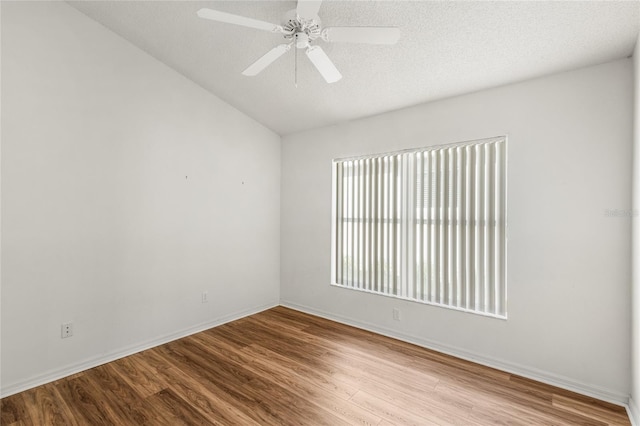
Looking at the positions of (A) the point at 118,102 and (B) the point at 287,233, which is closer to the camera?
(A) the point at 118,102

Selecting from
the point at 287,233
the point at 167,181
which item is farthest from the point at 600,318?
the point at 167,181

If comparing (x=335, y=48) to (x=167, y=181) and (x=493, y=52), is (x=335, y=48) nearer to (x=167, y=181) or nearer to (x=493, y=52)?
(x=493, y=52)

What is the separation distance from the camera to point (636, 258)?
79.3 inches

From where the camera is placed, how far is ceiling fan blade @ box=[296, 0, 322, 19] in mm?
1579

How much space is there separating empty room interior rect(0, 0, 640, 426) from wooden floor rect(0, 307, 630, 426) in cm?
2

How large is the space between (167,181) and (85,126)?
0.84 m

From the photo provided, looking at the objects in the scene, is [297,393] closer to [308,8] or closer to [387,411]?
[387,411]

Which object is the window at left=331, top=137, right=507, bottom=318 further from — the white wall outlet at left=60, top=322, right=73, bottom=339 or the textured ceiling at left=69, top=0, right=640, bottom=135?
the white wall outlet at left=60, top=322, right=73, bottom=339

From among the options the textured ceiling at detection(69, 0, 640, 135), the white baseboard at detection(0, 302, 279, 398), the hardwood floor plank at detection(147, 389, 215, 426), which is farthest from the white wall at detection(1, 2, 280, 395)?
the hardwood floor plank at detection(147, 389, 215, 426)

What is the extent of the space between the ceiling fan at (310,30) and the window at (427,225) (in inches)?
63.0

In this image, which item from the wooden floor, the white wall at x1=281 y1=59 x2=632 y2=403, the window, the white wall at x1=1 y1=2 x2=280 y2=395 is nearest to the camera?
the wooden floor

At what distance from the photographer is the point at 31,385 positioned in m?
2.35

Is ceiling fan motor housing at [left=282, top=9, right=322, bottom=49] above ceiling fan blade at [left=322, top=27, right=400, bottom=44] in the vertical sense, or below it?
above

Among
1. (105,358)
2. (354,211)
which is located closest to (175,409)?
(105,358)
